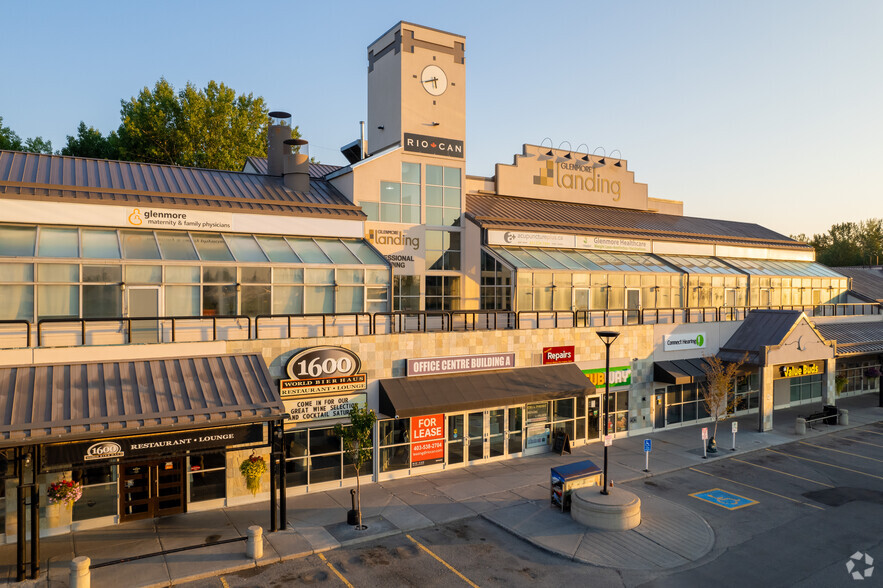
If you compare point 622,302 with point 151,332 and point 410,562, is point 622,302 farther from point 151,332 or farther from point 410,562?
point 151,332

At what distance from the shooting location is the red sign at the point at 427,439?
23359mm

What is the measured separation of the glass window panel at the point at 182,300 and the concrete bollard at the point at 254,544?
8.66 meters

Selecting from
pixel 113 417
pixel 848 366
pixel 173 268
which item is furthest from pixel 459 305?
pixel 848 366

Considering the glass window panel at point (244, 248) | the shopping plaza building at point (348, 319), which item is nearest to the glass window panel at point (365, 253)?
the shopping plaza building at point (348, 319)

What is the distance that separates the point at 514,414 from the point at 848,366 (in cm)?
3066

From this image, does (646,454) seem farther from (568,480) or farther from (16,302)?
(16,302)

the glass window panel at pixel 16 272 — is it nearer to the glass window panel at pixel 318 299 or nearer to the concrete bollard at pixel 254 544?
the glass window panel at pixel 318 299

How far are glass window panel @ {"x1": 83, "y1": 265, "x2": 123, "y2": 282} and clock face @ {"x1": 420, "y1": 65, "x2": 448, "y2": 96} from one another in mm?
18155

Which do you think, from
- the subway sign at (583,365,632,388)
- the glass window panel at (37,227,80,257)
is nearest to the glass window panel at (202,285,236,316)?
the glass window panel at (37,227,80,257)

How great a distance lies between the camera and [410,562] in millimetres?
15922

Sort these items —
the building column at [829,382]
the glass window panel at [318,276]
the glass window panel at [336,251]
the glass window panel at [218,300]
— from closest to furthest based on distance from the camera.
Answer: the glass window panel at [218,300]
the glass window panel at [318,276]
the glass window panel at [336,251]
the building column at [829,382]

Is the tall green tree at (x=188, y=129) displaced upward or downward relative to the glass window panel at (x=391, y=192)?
upward

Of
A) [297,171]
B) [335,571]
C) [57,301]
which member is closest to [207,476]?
[335,571]

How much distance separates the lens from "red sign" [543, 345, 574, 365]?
26.6 meters
